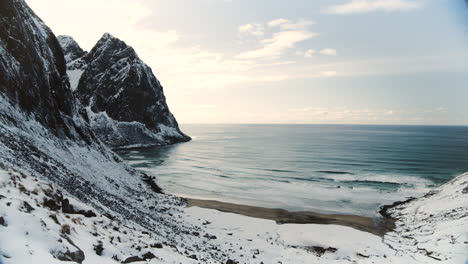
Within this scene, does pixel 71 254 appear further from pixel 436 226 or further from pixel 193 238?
pixel 436 226

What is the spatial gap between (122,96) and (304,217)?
4469 inches

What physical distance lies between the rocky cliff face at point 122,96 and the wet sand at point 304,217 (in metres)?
81.6

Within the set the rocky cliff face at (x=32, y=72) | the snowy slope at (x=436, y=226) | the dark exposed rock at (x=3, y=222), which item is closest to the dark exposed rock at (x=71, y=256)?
the dark exposed rock at (x=3, y=222)

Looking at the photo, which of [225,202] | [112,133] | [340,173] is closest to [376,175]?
[340,173]

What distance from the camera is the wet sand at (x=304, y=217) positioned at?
29719 millimetres

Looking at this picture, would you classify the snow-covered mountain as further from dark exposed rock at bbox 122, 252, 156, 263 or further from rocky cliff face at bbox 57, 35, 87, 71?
rocky cliff face at bbox 57, 35, 87, 71

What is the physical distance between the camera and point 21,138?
22.8m

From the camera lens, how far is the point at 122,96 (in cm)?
12625

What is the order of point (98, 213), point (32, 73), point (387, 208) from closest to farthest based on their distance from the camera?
point (98, 213)
point (32, 73)
point (387, 208)

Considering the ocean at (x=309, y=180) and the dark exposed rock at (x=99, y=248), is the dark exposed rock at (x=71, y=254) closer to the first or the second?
the dark exposed rock at (x=99, y=248)

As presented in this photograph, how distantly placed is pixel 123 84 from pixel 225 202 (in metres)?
109

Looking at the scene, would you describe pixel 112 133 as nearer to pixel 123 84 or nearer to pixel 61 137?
pixel 123 84

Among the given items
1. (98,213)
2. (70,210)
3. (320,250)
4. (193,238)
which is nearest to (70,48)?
(193,238)

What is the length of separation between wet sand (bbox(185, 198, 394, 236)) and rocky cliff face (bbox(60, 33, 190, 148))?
81640 millimetres
